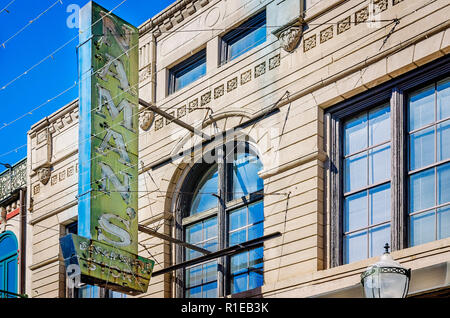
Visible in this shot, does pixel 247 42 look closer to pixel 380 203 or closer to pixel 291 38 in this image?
pixel 291 38

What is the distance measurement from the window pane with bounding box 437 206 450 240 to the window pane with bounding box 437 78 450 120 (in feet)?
5.43

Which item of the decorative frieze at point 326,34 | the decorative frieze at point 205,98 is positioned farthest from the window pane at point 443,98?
the decorative frieze at point 205,98

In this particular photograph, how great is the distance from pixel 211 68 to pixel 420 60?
586cm

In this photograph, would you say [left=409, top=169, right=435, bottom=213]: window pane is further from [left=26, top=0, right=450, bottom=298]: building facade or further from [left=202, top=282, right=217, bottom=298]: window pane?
[left=202, top=282, right=217, bottom=298]: window pane

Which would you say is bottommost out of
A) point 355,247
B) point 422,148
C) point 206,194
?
point 355,247

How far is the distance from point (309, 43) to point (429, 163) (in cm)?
393

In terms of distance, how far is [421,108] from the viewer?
16.1 m

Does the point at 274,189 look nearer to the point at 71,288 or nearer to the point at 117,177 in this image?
the point at 117,177

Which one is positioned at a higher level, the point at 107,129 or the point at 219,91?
the point at 219,91

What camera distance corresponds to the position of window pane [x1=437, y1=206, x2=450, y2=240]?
590 inches

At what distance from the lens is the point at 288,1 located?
18.9m

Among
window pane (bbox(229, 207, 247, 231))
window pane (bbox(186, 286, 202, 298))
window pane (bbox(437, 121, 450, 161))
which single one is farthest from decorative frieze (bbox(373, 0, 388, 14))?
window pane (bbox(186, 286, 202, 298))

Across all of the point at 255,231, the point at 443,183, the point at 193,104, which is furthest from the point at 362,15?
the point at 193,104
